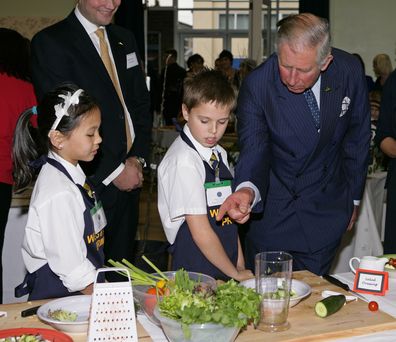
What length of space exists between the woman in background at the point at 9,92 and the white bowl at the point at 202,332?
2135mm

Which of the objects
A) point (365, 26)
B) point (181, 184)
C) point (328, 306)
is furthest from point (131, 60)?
point (365, 26)

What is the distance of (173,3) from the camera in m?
13.1

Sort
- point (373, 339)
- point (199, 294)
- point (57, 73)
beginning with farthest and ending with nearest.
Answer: point (57, 73), point (373, 339), point (199, 294)

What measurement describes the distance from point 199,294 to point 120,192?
4.80ft

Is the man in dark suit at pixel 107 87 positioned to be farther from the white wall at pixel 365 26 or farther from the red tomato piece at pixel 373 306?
the white wall at pixel 365 26

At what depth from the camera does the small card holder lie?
1855mm

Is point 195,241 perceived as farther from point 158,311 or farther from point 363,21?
point 363,21

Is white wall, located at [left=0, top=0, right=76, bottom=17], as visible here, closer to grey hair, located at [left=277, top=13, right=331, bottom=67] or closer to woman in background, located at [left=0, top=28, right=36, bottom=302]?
woman in background, located at [left=0, top=28, right=36, bottom=302]

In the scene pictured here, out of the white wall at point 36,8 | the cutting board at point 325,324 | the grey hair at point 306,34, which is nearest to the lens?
the cutting board at point 325,324

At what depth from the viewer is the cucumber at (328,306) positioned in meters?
1.61

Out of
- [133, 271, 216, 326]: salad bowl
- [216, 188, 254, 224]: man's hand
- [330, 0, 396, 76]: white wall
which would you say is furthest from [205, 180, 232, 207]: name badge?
[330, 0, 396, 76]: white wall

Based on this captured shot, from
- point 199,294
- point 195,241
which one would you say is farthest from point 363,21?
point 199,294

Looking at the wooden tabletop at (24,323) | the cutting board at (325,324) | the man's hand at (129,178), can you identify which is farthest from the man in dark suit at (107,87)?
the cutting board at (325,324)

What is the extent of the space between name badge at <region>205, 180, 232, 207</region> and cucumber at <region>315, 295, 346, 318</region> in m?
0.74
